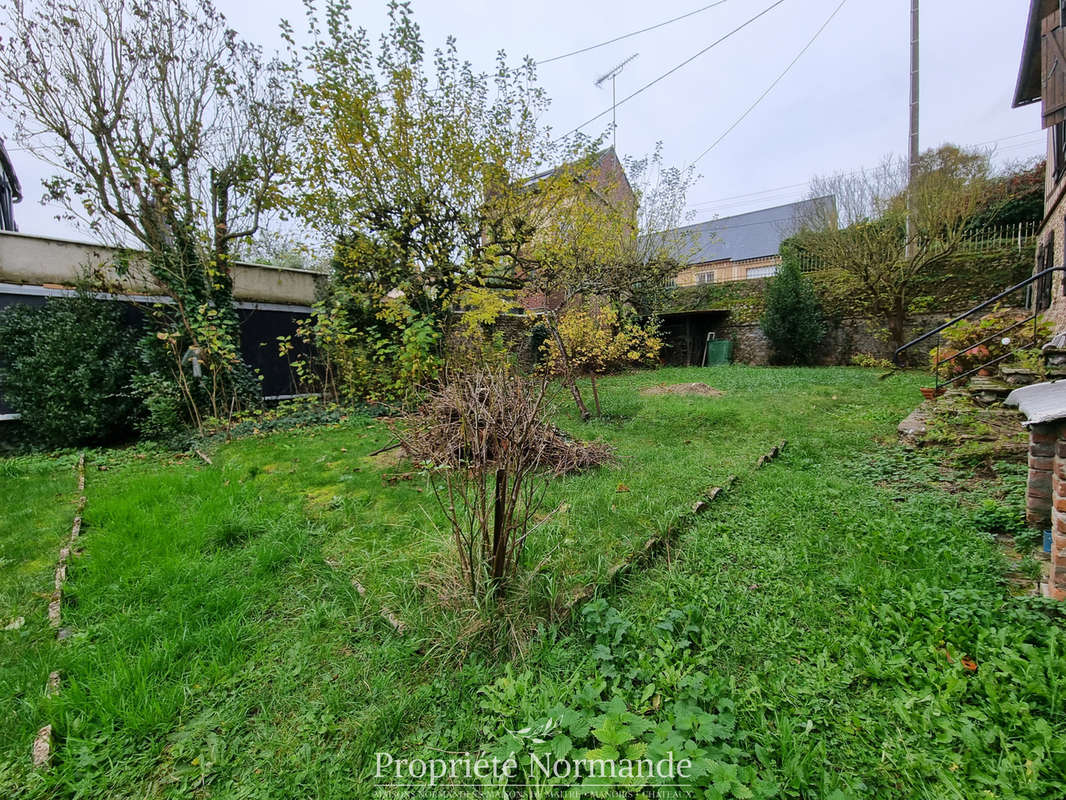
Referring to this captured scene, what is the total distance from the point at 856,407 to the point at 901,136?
11332mm

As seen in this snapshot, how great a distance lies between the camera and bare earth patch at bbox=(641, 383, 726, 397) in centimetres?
827

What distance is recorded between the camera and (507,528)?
2018 millimetres

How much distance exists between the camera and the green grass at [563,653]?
1.35 metres

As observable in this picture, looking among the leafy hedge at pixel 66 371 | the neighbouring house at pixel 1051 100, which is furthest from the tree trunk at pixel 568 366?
the leafy hedge at pixel 66 371

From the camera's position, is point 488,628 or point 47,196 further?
point 47,196

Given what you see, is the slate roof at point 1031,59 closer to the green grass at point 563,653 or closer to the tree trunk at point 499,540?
the green grass at point 563,653

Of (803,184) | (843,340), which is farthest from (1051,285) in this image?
(803,184)

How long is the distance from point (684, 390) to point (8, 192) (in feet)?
56.2

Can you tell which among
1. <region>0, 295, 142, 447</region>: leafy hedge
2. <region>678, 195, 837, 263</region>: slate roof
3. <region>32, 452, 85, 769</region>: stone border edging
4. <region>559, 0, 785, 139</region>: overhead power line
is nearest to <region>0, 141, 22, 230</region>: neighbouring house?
<region>0, 295, 142, 447</region>: leafy hedge

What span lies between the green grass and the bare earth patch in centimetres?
494

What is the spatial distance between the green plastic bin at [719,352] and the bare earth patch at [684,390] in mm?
5662

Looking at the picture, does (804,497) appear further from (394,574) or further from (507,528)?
(394,574)

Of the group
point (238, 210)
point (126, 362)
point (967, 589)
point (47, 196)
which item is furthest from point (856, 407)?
point (47, 196)

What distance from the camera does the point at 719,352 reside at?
1412cm
